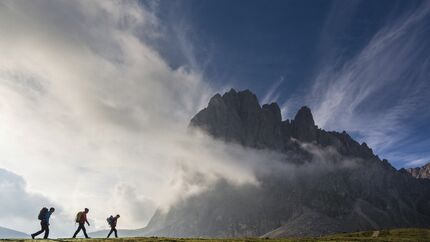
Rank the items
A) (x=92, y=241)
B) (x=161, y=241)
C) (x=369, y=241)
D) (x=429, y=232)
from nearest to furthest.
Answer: (x=92, y=241) → (x=161, y=241) → (x=369, y=241) → (x=429, y=232)

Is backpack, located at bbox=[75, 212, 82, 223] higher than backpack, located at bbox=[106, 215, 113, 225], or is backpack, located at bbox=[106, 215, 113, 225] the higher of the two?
backpack, located at bbox=[106, 215, 113, 225]

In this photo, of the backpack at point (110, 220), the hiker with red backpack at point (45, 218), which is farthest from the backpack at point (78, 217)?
the backpack at point (110, 220)

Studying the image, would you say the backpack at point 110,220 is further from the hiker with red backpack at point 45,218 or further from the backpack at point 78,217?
the hiker with red backpack at point 45,218

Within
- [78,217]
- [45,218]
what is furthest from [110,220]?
[45,218]

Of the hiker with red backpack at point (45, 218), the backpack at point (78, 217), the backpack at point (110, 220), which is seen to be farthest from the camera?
the backpack at point (110, 220)

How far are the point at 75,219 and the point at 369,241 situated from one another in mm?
40943

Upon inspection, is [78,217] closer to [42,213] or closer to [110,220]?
[42,213]

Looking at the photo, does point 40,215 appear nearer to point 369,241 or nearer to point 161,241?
point 161,241

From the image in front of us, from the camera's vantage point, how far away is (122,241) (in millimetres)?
43250

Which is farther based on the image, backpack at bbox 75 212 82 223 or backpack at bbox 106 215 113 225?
backpack at bbox 106 215 113 225

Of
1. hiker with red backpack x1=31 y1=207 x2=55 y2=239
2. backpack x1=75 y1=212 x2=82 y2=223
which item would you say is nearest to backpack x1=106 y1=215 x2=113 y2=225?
backpack x1=75 y1=212 x2=82 y2=223

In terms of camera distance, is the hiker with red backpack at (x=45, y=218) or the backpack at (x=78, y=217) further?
the backpack at (x=78, y=217)

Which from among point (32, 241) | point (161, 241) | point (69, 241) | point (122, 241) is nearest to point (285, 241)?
point (161, 241)

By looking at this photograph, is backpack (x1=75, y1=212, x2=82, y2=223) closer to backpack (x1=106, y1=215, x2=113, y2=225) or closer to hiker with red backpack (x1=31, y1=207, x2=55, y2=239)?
hiker with red backpack (x1=31, y1=207, x2=55, y2=239)
